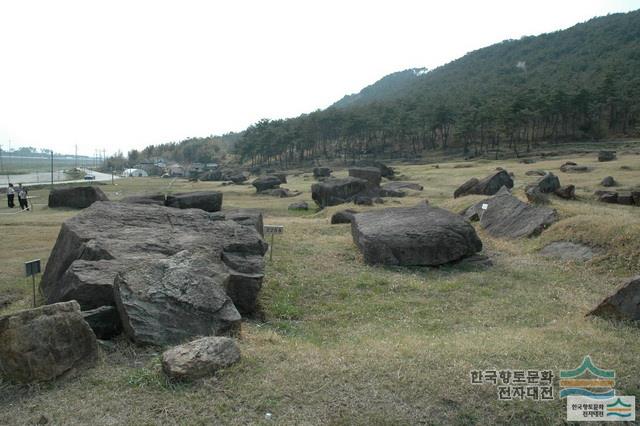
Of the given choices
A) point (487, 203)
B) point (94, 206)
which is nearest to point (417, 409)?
point (94, 206)

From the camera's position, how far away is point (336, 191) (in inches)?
1273

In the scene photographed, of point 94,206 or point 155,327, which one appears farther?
point 94,206

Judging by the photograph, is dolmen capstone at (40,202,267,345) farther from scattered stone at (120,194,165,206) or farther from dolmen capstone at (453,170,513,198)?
dolmen capstone at (453,170,513,198)

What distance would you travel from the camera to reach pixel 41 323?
649 cm

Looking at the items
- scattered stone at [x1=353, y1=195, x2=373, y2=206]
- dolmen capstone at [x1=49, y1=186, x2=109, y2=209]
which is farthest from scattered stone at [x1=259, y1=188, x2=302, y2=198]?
dolmen capstone at [x1=49, y1=186, x2=109, y2=209]

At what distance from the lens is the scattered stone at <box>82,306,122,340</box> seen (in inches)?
307

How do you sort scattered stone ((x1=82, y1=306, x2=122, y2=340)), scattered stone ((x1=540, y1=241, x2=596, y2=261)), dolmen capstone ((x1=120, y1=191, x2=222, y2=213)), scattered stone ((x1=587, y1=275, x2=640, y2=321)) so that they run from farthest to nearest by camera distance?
dolmen capstone ((x1=120, y1=191, x2=222, y2=213)) < scattered stone ((x1=540, y1=241, x2=596, y2=261)) < scattered stone ((x1=587, y1=275, x2=640, y2=321)) < scattered stone ((x1=82, y1=306, x2=122, y2=340))

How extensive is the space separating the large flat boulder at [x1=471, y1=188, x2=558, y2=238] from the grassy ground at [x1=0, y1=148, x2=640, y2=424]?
106 cm

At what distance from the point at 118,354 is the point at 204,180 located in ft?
211

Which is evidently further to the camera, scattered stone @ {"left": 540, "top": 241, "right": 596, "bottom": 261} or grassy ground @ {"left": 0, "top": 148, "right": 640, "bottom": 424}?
scattered stone @ {"left": 540, "top": 241, "right": 596, "bottom": 261}

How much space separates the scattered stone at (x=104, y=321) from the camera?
780cm

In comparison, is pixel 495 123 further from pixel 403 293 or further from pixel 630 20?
pixel 630 20

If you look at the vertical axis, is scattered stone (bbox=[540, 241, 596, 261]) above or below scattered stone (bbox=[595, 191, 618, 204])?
below

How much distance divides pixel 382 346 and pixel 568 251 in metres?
9.00
